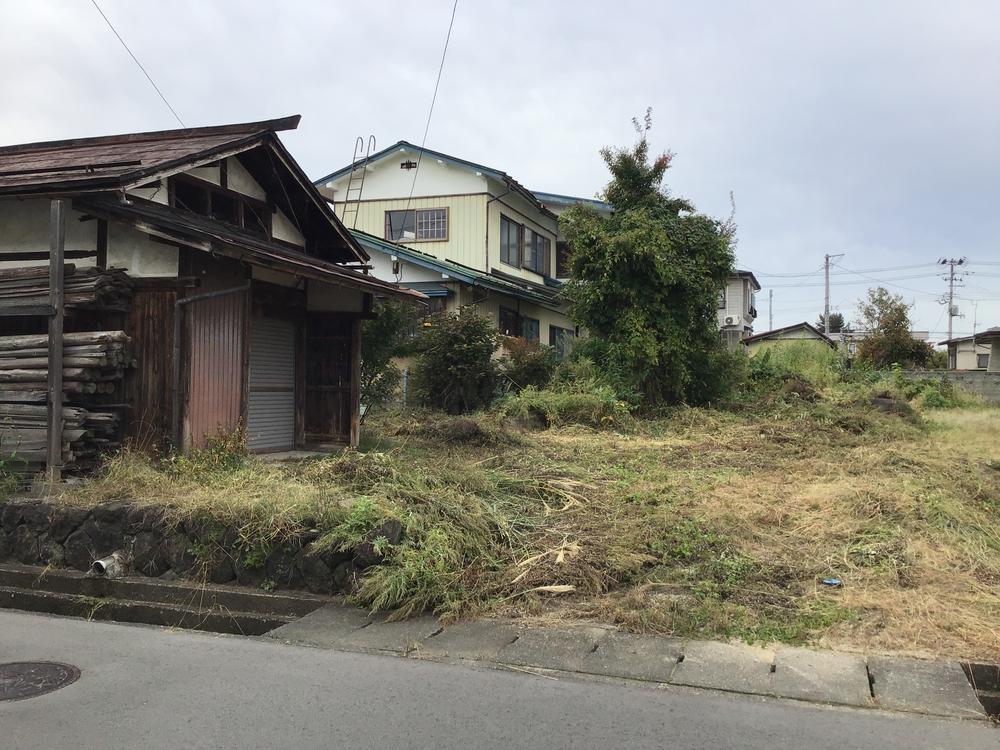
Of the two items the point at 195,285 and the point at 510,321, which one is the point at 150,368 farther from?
the point at 510,321

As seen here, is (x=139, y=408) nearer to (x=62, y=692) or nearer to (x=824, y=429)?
(x=62, y=692)

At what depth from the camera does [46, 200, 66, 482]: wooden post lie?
8172 mm

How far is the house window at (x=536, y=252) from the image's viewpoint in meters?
25.5

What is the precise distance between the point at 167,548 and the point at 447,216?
673 inches

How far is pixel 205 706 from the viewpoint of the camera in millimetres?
4312

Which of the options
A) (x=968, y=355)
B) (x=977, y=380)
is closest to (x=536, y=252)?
(x=977, y=380)

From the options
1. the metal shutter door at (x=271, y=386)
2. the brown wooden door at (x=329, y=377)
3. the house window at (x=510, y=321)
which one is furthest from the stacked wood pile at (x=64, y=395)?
the house window at (x=510, y=321)

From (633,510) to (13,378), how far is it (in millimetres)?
7022

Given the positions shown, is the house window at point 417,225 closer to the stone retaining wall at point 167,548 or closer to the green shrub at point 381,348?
the green shrub at point 381,348

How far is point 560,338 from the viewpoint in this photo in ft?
83.8

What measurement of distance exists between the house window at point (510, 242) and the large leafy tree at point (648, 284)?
4.36 meters

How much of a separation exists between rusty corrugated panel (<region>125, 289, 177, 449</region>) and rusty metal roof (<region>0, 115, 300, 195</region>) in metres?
1.36

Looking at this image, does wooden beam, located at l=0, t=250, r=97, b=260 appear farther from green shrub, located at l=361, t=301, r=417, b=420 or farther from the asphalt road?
the asphalt road

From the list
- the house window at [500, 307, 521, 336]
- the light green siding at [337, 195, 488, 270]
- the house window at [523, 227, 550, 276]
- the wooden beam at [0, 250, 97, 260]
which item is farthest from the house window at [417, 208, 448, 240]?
the wooden beam at [0, 250, 97, 260]
